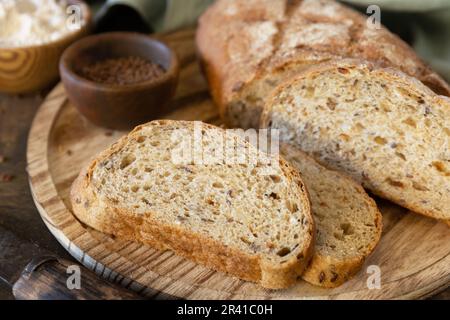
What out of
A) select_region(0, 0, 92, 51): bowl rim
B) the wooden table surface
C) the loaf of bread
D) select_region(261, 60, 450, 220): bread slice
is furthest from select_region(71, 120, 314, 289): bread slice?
select_region(0, 0, 92, 51): bowl rim

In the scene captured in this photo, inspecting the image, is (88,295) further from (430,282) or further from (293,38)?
(293,38)

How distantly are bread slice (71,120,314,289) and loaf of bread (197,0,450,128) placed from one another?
731 millimetres

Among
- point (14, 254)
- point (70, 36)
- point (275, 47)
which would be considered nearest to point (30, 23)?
point (70, 36)

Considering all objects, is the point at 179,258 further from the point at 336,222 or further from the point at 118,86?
the point at 118,86

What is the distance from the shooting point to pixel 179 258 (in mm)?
3238

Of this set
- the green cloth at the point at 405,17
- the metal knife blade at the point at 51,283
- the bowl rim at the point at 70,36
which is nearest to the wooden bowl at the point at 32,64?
the bowl rim at the point at 70,36

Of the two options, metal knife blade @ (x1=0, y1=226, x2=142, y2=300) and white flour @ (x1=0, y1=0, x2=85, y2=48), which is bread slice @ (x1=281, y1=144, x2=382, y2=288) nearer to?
metal knife blade @ (x1=0, y1=226, x2=142, y2=300)

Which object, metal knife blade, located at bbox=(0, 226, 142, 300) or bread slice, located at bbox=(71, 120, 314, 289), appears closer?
metal knife blade, located at bbox=(0, 226, 142, 300)

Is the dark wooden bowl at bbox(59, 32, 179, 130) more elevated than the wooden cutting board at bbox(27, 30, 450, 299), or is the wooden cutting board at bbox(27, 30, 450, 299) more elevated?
the dark wooden bowl at bbox(59, 32, 179, 130)

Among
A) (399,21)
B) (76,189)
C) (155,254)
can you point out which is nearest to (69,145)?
(76,189)

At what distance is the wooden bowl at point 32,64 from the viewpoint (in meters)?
4.39

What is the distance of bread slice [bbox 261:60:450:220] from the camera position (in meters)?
3.41

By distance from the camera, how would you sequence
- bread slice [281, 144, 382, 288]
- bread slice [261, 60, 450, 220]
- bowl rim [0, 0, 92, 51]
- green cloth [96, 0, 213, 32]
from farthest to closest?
1. green cloth [96, 0, 213, 32]
2. bowl rim [0, 0, 92, 51]
3. bread slice [261, 60, 450, 220]
4. bread slice [281, 144, 382, 288]

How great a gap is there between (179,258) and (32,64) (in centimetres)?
209
